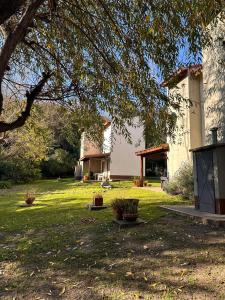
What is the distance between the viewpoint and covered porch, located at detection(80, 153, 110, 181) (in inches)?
1307

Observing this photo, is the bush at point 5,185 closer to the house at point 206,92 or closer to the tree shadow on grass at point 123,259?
the house at point 206,92

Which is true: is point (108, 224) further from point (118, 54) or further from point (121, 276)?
point (118, 54)

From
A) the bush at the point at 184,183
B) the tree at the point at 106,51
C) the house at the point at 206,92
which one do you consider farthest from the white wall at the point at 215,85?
the tree at the point at 106,51

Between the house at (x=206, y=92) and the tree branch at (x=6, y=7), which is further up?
the house at (x=206, y=92)

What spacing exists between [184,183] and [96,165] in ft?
76.0

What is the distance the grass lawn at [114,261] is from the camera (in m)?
4.66

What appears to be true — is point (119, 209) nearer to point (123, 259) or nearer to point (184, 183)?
point (123, 259)

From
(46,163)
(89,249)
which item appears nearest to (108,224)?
(89,249)

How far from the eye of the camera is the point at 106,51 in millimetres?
7801

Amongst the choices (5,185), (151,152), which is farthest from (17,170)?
(151,152)

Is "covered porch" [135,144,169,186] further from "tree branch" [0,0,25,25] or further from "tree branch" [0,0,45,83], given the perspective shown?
"tree branch" [0,0,25,25]

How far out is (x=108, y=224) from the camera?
8.92 m

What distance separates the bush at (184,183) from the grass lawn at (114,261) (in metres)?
5.16

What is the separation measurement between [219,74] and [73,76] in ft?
18.9
